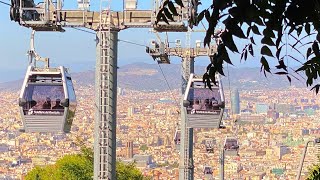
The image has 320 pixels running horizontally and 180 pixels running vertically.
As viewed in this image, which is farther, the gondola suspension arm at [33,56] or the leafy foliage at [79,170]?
the leafy foliage at [79,170]

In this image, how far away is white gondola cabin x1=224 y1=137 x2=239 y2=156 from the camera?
22517 millimetres

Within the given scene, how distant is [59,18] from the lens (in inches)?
357

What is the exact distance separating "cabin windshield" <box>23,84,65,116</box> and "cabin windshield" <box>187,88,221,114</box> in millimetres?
3946

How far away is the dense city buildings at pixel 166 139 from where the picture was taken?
178 feet

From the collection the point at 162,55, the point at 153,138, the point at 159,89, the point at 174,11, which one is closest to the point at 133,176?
the point at 162,55

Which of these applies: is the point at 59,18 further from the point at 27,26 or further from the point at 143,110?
the point at 143,110

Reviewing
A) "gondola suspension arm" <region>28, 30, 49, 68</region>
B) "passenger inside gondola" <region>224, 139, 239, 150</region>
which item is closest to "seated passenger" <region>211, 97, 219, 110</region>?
"gondola suspension arm" <region>28, 30, 49, 68</region>

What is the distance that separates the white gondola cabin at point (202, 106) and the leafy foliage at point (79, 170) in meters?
8.41

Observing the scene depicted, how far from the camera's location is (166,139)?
7988cm

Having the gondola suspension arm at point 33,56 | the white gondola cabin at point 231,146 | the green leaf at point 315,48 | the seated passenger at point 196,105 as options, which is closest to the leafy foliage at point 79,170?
the white gondola cabin at point 231,146

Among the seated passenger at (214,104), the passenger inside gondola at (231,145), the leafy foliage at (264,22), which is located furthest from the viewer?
the passenger inside gondola at (231,145)

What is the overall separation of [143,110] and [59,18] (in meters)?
100

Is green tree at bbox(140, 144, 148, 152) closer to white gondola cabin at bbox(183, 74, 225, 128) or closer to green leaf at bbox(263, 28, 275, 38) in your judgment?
white gondola cabin at bbox(183, 74, 225, 128)

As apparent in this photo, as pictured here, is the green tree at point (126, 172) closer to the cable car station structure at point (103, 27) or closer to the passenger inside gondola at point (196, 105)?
the passenger inside gondola at point (196, 105)
